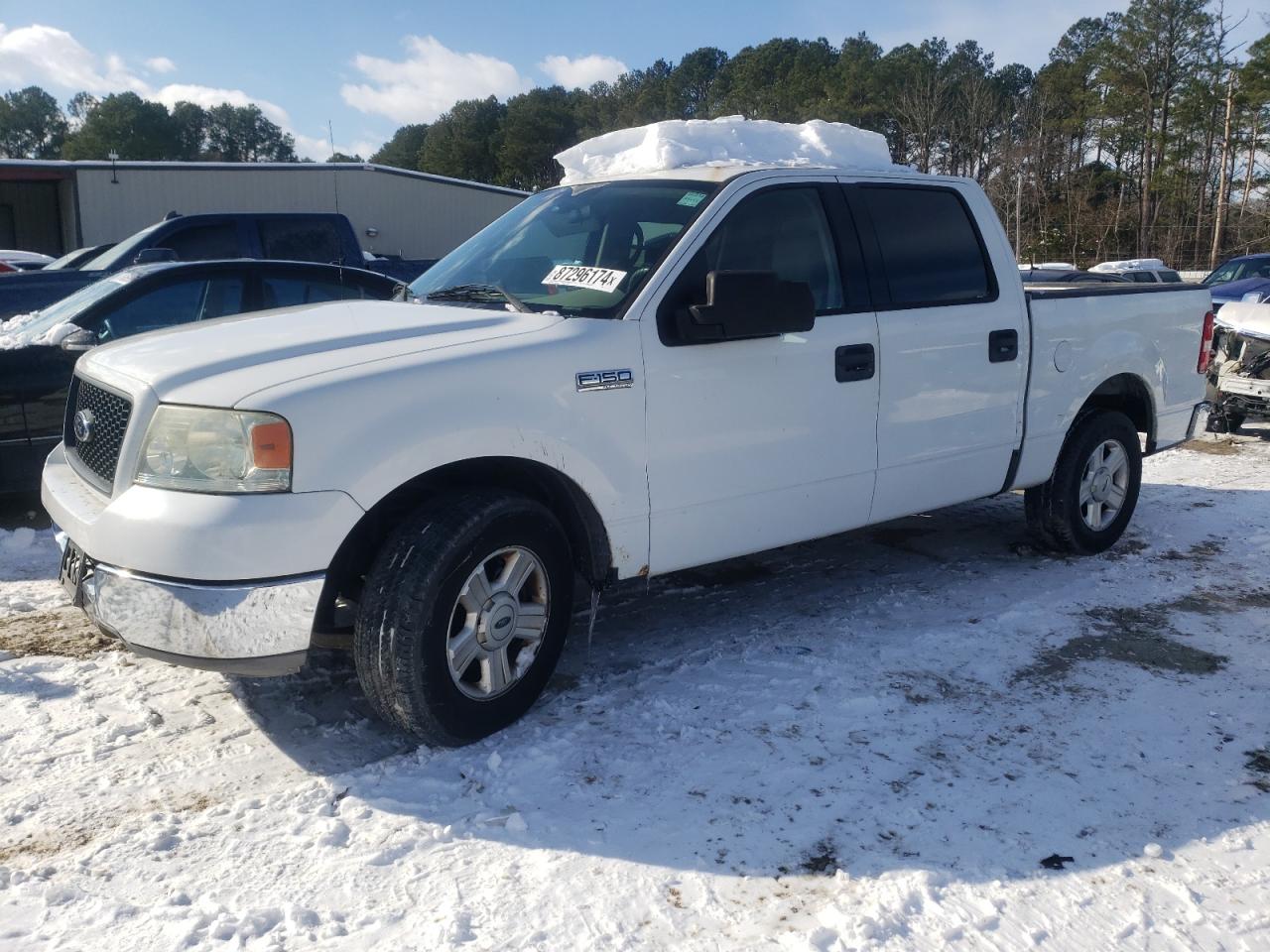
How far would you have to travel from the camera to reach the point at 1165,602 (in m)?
5.14

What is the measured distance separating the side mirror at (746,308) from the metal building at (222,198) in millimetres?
31008

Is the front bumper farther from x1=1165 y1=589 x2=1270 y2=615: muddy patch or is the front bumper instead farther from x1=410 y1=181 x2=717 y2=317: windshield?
x1=410 y1=181 x2=717 y2=317: windshield

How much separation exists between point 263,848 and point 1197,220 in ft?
155

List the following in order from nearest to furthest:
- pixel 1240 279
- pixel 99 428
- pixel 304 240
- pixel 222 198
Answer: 1. pixel 99 428
2. pixel 304 240
3. pixel 1240 279
4. pixel 222 198

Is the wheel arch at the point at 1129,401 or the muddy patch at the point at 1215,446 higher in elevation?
the wheel arch at the point at 1129,401

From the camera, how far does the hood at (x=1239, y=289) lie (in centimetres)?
1385

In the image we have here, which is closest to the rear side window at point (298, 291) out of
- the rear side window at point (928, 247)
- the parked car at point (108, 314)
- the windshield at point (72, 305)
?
the parked car at point (108, 314)

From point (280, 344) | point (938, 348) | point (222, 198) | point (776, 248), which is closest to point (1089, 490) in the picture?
point (938, 348)

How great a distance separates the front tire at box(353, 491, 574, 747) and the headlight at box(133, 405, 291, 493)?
1.55 feet

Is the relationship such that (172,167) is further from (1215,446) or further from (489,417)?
(489,417)

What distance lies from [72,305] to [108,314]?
329 mm

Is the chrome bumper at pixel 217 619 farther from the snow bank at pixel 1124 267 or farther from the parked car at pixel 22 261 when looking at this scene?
the parked car at pixel 22 261

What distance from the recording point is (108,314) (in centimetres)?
652

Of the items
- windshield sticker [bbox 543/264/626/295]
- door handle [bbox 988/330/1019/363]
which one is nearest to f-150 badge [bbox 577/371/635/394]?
windshield sticker [bbox 543/264/626/295]
